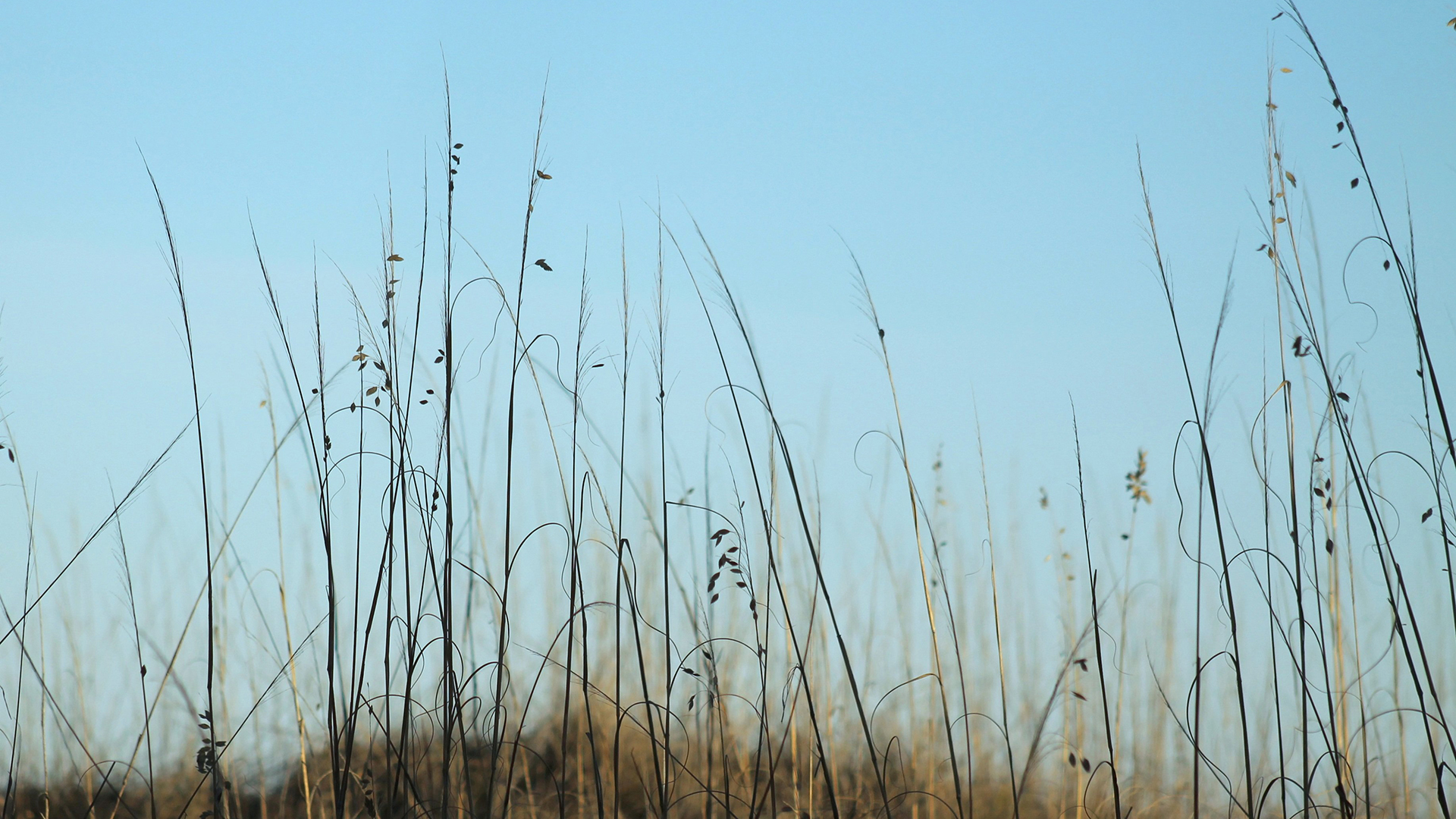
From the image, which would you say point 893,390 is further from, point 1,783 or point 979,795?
point 1,783

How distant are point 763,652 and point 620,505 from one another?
33cm

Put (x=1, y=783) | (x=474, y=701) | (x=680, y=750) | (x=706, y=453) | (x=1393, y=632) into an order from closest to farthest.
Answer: (x=1393, y=632) < (x=474, y=701) < (x=706, y=453) < (x=680, y=750) < (x=1, y=783)

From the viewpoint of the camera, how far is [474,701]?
170 cm

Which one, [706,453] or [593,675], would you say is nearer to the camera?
[706,453]

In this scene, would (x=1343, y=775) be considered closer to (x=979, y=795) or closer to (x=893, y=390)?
(x=893, y=390)

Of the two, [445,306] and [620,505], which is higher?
[445,306]

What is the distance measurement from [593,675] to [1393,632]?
1.43 m

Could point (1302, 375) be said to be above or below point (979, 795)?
above

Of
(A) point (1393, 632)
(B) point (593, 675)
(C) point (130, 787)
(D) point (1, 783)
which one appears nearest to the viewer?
(A) point (1393, 632)

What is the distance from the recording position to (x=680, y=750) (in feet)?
8.45

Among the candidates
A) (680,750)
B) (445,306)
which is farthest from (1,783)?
(445,306)

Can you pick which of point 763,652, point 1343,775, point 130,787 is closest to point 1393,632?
point 1343,775

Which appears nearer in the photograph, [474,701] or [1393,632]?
[1393,632]

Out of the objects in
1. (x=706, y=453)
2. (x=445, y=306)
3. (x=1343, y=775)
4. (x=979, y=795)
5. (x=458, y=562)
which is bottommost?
(x=979, y=795)
